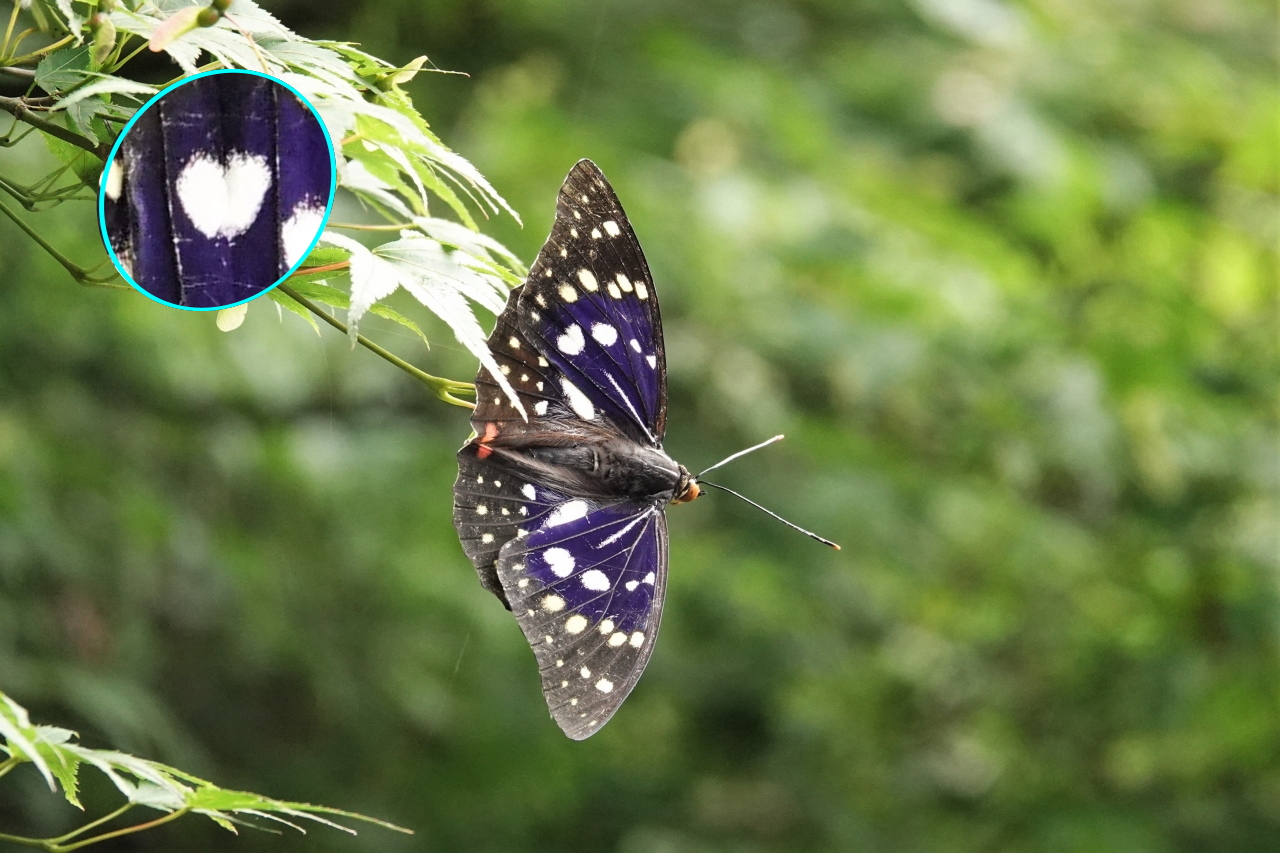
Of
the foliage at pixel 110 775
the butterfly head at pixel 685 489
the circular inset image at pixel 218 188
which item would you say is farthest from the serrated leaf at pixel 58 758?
the butterfly head at pixel 685 489

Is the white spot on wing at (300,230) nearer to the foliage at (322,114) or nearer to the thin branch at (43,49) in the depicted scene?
the foliage at (322,114)

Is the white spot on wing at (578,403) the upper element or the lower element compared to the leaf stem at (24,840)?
upper

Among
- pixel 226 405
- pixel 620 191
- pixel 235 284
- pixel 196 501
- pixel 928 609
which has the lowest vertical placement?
pixel 928 609

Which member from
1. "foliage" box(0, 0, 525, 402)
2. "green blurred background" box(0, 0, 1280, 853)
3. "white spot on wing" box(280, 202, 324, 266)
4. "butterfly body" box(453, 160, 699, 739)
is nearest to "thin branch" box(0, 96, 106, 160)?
"foliage" box(0, 0, 525, 402)

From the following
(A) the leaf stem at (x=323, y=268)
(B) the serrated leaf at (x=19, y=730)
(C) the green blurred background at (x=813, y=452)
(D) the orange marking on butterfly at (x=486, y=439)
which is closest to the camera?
(B) the serrated leaf at (x=19, y=730)

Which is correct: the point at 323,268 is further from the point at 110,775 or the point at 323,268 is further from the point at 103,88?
the point at 110,775

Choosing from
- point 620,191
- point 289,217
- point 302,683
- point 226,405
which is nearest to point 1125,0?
point 620,191

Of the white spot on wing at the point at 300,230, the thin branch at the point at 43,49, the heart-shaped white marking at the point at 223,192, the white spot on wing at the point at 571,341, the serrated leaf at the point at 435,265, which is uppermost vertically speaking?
the thin branch at the point at 43,49

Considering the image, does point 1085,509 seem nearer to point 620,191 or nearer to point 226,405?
point 620,191
